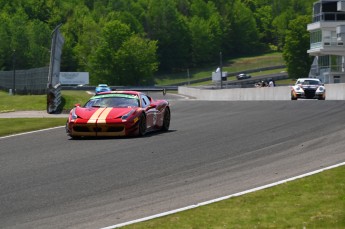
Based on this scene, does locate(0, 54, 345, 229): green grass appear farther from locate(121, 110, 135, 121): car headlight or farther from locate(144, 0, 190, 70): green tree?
locate(144, 0, 190, 70): green tree

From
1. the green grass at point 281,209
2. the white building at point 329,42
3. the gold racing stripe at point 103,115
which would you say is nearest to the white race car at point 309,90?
the gold racing stripe at point 103,115

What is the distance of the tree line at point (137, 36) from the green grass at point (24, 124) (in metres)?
104

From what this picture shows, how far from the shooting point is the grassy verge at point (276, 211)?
28.0ft

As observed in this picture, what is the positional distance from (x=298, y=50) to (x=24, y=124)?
369 feet

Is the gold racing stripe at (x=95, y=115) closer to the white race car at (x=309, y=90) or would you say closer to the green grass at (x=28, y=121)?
the green grass at (x=28, y=121)

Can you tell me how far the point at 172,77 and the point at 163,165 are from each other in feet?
488

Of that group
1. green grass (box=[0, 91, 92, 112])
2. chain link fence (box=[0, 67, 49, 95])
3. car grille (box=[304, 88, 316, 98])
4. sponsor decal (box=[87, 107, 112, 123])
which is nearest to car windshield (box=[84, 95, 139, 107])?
sponsor decal (box=[87, 107, 112, 123])

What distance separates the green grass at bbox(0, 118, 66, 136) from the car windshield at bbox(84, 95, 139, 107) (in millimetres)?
2849

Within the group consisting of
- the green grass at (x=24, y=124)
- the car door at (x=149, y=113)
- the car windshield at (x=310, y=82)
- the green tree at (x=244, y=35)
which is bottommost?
the green grass at (x=24, y=124)

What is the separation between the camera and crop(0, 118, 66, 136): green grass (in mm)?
22805

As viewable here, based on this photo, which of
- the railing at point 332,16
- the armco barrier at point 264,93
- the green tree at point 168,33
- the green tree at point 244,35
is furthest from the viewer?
the green tree at point 244,35

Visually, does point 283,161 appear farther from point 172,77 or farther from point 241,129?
point 172,77

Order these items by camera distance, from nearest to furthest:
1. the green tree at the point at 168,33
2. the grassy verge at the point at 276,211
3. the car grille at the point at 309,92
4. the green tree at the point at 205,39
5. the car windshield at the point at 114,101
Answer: the grassy verge at the point at 276,211 < the car windshield at the point at 114,101 < the car grille at the point at 309,92 < the green tree at the point at 168,33 < the green tree at the point at 205,39

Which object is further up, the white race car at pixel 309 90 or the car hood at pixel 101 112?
the car hood at pixel 101 112
